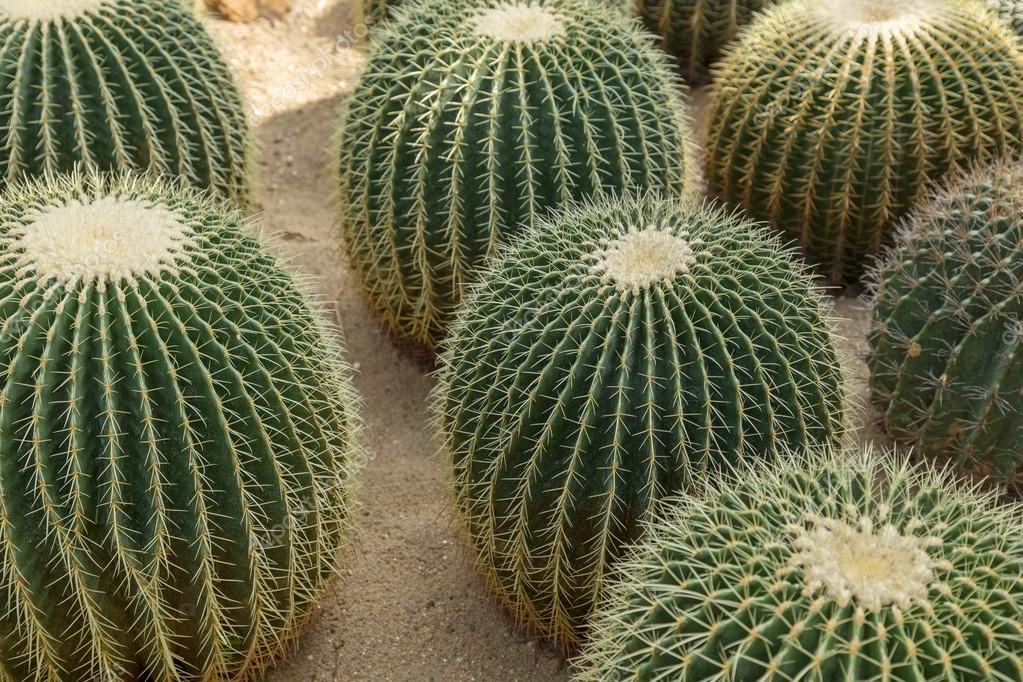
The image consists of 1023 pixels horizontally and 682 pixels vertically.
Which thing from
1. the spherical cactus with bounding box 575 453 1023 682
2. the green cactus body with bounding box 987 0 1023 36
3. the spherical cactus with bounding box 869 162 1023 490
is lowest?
the spherical cactus with bounding box 869 162 1023 490

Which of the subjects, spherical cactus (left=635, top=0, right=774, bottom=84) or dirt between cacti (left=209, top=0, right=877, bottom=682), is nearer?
dirt between cacti (left=209, top=0, right=877, bottom=682)

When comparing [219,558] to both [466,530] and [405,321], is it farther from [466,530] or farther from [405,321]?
[405,321]

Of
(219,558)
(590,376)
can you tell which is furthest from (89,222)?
(590,376)

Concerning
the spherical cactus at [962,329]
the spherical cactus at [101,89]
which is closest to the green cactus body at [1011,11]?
the spherical cactus at [962,329]

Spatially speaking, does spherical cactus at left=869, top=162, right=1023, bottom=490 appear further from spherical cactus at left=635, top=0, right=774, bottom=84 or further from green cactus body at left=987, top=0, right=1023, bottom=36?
spherical cactus at left=635, top=0, right=774, bottom=84

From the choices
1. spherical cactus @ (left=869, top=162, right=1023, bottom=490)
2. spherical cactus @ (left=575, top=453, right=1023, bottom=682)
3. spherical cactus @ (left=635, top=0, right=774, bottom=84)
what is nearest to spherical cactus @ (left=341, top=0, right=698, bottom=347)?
spherical cactus @ (left=869, top=162, right=1023, bottom=490)
